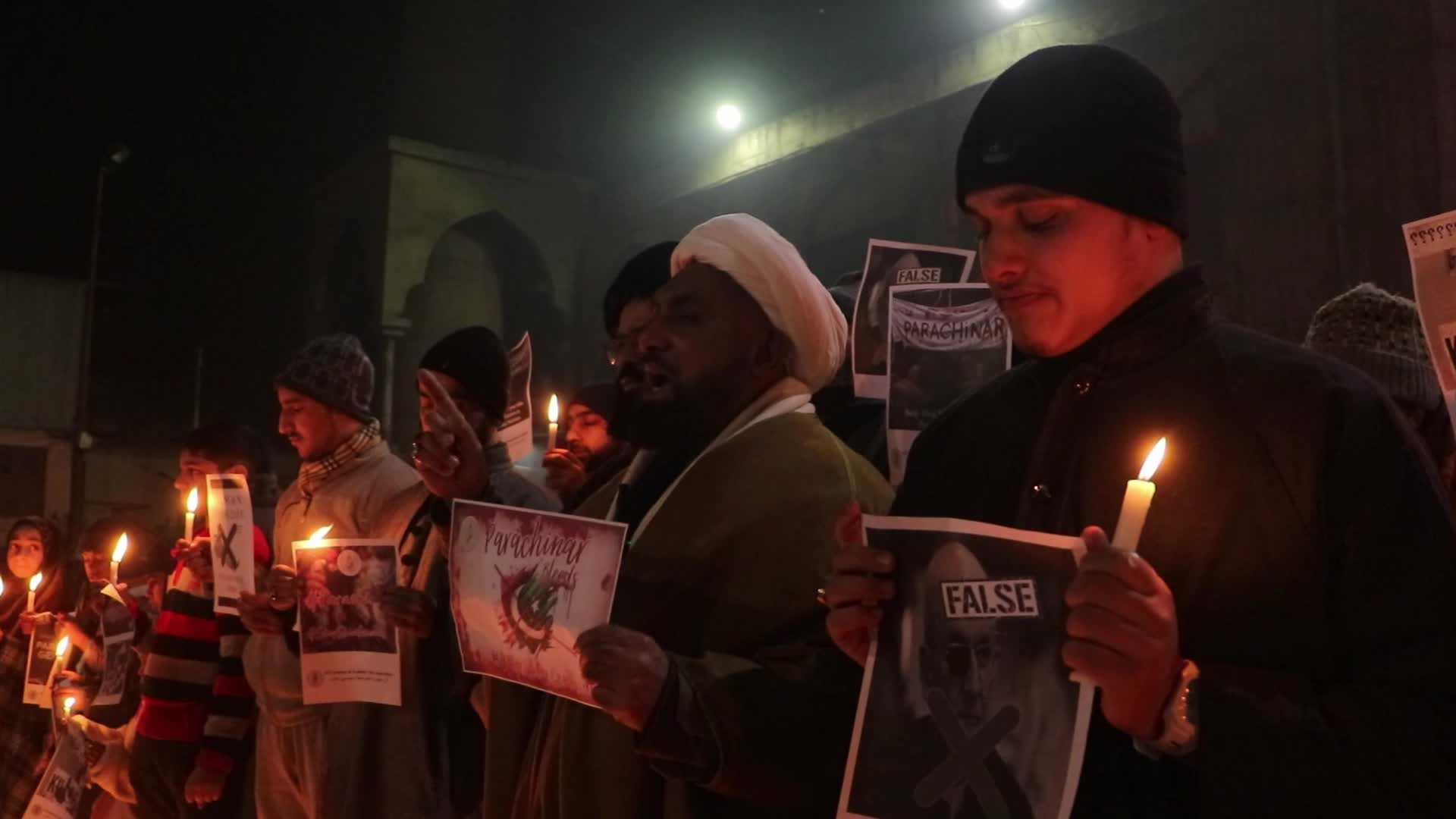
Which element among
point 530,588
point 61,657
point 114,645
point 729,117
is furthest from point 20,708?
point 729,117

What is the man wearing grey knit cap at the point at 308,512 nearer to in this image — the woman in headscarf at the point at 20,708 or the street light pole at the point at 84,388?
the woman in headscarf at the point at 20,708

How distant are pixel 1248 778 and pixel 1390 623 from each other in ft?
0.64

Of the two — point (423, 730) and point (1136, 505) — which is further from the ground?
point (1136, 505)

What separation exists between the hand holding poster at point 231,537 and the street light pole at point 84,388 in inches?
421

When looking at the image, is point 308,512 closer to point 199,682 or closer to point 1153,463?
point 199,682

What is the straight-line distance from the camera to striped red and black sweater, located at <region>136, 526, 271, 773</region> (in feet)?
12.0

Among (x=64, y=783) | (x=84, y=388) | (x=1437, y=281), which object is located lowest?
(x=64, y=783)

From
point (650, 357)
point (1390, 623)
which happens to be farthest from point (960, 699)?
point (650, 357)

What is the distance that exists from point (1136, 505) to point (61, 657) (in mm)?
4421

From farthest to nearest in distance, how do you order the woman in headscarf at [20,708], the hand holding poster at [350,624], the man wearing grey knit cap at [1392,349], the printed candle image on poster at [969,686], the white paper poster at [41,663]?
1. the woman in headscarf at [20,708]
2. the white paper poster at [41,663]
3. the hand holding poster at [350,624]
4. the man wearing grey knit cap at [1392,349]
5. the printed candle image on poster at [969,686]

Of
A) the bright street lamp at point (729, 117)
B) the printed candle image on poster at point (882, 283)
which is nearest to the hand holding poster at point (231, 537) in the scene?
the printed candle image on poster at point (882, 283)

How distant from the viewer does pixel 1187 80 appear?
23.7 feet

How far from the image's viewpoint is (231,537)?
10.3ft

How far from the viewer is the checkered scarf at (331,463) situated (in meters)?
3.54
